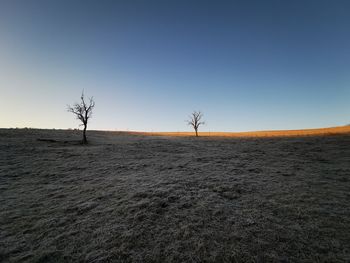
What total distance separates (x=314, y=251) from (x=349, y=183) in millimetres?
7976

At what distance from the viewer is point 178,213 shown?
7.33 metres

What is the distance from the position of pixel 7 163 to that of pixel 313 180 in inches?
928

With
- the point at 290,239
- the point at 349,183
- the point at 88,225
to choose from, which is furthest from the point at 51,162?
the point at 349,183

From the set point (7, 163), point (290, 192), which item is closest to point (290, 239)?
point (290, 192)

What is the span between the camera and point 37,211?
316 inches

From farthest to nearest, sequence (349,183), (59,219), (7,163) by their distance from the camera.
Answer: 1. (7,163)
2. (349,183)
3. (59,219)

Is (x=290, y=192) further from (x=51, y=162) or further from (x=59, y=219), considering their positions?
(x=51, y=162)

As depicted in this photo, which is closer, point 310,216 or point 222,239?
point 222,239

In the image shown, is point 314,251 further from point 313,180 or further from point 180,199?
point 313,180

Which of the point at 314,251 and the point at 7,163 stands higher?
the point at 7,163

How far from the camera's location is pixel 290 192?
9.03 meters

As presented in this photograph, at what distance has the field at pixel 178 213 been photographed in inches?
203

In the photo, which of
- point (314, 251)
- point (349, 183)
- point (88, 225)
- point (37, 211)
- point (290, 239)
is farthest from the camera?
point (349, 183)

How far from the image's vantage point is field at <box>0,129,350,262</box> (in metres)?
5.14
